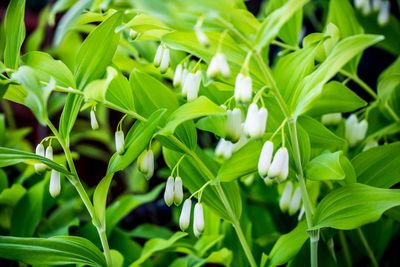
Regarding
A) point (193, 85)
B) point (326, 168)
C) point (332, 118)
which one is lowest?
point (332, 118)

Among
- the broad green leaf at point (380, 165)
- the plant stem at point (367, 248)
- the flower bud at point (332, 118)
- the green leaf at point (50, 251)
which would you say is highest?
the broad green leaf at point (380, 165)

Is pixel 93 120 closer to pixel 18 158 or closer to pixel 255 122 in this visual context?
pixel 18 158

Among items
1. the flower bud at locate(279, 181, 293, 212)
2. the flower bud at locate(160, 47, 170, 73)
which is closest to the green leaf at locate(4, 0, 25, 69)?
the flower bud at locate(160, 47, 170, 73)

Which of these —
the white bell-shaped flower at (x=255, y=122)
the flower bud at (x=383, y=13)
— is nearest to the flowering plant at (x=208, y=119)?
the white bell-shaped flower at (x=255, y=122)

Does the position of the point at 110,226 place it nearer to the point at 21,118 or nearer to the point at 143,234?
the point at 143,234

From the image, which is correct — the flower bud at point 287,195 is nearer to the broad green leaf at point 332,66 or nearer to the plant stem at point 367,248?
the plant stem at point 367,248

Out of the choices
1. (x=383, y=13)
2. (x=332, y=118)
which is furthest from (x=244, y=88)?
(x=383, y=13)

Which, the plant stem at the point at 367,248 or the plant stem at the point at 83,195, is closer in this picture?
the plant stem at the point at 83,195
